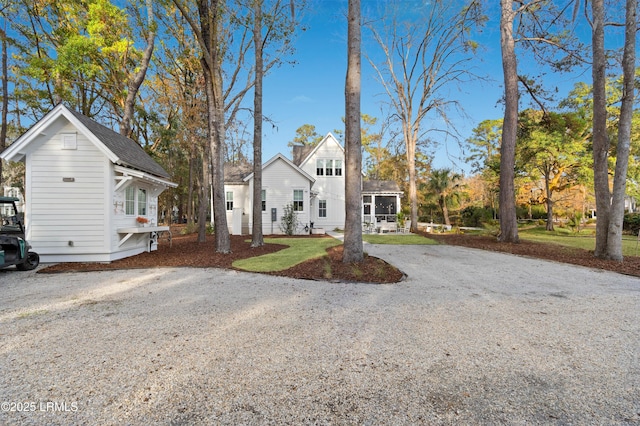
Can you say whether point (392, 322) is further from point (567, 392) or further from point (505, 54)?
point (505, 54)

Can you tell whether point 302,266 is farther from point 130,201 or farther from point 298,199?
point 298,199

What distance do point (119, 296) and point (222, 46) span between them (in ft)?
48.5

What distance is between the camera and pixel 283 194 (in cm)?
2019

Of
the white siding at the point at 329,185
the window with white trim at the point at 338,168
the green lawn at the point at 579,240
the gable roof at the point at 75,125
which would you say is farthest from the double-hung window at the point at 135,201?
the green lawn at the point at 579,240

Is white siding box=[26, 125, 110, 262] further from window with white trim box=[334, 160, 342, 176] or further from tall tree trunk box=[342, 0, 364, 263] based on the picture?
window with white trim box=[334, 160, 342, 176]

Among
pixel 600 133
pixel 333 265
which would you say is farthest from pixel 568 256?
pixel 333 265

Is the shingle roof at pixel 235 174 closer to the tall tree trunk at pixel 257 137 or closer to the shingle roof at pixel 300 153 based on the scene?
the shingle roof at pixel 300 153

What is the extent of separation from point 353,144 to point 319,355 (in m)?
5.80

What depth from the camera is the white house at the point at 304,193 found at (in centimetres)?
2003

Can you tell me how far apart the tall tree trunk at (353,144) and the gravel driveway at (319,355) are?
2319 millimetres

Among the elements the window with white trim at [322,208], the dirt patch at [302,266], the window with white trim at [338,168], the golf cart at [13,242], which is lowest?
the dirt patch at [302,266]

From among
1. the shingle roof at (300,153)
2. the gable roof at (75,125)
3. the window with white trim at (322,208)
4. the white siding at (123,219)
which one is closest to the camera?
the gable roof at (75,125)

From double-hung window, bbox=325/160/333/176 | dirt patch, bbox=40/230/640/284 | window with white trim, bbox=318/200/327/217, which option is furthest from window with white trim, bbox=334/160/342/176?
dirt patch, bbox=40/230/640/284

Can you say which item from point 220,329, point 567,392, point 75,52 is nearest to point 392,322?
point 567,392
